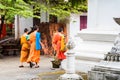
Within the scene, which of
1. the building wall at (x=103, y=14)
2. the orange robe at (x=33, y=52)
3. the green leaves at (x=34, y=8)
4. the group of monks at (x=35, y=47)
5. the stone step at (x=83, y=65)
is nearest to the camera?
the stone step at (x=83, y=65)

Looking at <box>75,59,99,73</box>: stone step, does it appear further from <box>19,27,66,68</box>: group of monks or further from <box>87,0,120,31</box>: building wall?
<box>19,27,66,68</box>: group of monks

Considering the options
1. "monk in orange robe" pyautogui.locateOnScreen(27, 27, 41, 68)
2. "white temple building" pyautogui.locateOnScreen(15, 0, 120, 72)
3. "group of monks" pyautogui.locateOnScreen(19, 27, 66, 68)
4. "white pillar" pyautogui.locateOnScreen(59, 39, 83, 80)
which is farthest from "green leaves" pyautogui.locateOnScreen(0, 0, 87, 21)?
"white pillar" pyautogui.locateOnScreen(59, 39, 83, 80)

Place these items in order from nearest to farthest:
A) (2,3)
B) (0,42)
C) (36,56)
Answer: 1. (36,56)
2. (2,3)
3. (0,42)

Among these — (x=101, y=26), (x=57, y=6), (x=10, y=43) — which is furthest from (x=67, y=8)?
(x=101, y=26)

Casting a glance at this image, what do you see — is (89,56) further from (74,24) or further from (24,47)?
(74,24)

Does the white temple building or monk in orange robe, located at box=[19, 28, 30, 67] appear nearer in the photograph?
the white temple building

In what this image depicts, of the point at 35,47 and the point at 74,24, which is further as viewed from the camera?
the point at 74,24

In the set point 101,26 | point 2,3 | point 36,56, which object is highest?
point 2,3

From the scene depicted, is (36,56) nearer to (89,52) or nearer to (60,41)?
(60,41)

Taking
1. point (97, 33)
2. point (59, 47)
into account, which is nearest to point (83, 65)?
point (97, 33)

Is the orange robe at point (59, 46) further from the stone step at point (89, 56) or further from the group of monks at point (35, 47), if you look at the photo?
the stone step at point (89, 56)

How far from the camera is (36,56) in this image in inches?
561

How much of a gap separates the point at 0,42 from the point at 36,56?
5912 millimetres

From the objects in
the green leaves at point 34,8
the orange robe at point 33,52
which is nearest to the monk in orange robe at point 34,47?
the orange robe at point 33,52
